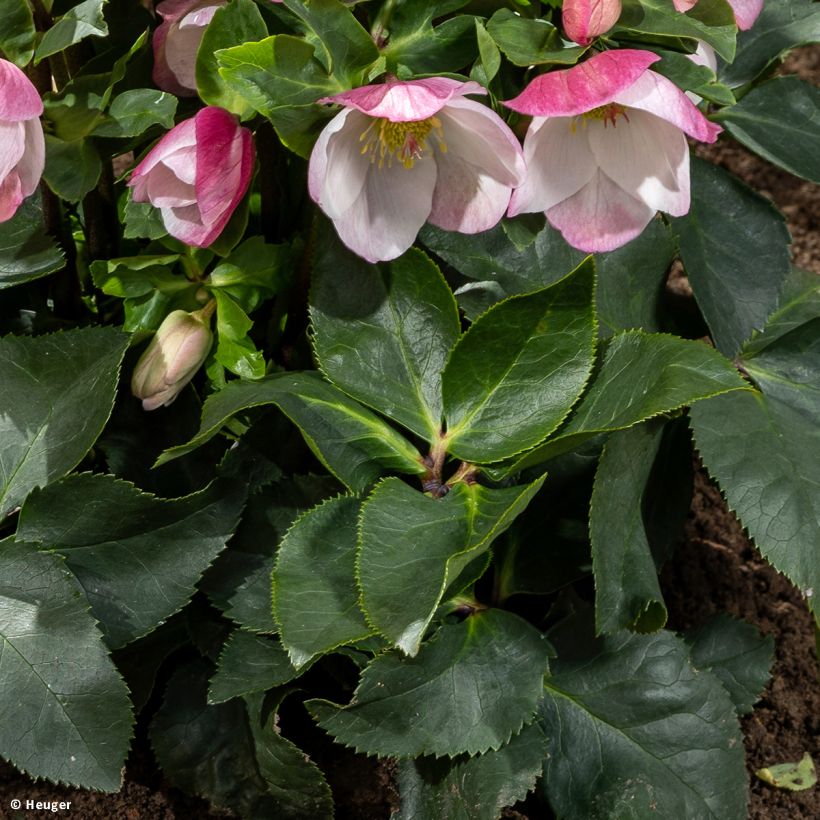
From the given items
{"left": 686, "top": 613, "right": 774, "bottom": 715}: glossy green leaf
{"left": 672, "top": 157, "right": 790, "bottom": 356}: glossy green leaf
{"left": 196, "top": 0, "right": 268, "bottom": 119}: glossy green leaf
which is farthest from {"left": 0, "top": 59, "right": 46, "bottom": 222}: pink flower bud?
{"left": 686, "top": 613, "right": 774, "bottom": 715}: glossy green leaf

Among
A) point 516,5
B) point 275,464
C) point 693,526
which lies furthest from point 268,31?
point 693,526

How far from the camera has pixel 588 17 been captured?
76 centimetres

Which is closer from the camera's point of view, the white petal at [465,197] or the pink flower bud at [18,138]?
the pink flower bud at [18,138]

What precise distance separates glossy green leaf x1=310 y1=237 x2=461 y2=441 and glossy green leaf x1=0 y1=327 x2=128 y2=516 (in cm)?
17

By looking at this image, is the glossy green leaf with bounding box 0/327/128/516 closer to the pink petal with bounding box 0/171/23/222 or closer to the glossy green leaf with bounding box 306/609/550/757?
the pink petal with bounding box 0/171/23/222

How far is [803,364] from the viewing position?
1.08 metres

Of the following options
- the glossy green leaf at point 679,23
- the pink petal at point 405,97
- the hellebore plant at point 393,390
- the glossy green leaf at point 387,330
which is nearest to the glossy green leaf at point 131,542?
the hellebore plant at point 393,390

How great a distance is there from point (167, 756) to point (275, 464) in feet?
0.93

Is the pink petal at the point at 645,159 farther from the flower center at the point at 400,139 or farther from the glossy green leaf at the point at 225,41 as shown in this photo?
the glossy green leaf at the point at 225,41

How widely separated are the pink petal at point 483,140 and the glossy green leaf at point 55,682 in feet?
1.47

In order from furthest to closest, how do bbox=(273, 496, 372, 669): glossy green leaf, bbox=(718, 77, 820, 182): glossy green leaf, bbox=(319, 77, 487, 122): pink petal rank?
1. bbox=(718, 77, 820, 182): glossy green leaf
2. bbox=(273, 496, 372, 669): glossy green leaf
3. bbox=(319, 77, 487, 122): pink petal

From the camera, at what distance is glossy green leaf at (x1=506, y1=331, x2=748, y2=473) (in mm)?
786

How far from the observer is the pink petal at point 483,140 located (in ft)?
2.55

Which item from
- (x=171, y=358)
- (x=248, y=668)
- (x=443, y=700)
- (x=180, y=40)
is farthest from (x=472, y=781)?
(x=180, y=40)
